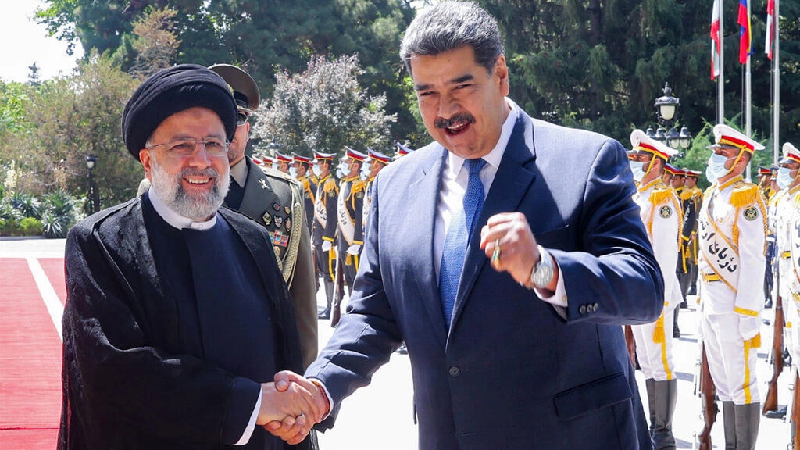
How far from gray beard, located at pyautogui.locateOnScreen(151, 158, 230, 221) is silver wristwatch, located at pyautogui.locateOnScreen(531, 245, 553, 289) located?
1137mm

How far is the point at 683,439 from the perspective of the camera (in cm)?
761

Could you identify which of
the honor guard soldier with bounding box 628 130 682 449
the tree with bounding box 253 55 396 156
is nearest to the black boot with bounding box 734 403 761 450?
the honor guard soldier with bounding box 628 130 682 449

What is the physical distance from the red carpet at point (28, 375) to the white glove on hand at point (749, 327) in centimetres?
433

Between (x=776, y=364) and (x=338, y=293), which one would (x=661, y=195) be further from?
(x=338, y=293)

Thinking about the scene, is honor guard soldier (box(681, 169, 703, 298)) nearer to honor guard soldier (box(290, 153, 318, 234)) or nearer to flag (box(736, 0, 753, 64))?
honor guard soldier (box(290, 153, 318, 234))

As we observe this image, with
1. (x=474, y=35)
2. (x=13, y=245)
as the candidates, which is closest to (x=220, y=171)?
(x=474, y=35)

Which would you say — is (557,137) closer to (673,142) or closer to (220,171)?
(220,171)

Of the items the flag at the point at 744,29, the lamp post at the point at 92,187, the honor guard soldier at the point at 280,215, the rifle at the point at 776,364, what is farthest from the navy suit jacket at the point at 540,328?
the lamp post at the point at 92,187

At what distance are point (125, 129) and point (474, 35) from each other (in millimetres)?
1077

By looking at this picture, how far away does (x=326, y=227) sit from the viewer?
49.8 ft

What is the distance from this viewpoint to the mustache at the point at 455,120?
2797 mm

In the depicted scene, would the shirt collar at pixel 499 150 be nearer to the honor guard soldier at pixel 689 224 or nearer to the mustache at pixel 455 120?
the mustache at pixel 455 120

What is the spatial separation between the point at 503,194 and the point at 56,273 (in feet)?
55.1

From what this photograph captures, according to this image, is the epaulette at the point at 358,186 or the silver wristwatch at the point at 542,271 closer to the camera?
the silver wristwatch at the point at 542,271
